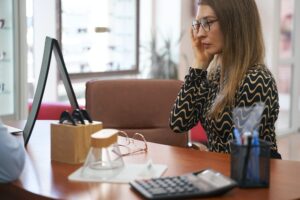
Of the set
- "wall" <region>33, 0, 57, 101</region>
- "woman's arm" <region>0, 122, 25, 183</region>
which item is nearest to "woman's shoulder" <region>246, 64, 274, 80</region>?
"woman's arm" <region>0, 122, 25, 183</region>

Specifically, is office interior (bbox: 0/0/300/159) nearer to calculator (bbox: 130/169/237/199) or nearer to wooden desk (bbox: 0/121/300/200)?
wooden desk (bbox: 0/121/300/200)

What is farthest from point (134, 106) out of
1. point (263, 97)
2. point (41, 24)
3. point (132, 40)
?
point (132, 40)

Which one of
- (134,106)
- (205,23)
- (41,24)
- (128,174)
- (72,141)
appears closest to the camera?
(128,174)

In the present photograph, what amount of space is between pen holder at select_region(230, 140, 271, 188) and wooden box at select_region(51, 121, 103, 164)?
1.52 feet

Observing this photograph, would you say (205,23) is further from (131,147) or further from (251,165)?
(251,165)

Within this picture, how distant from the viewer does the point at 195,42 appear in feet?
6.89

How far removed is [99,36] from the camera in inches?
197

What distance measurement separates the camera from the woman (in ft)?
5.92

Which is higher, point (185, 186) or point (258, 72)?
point (258, 72)

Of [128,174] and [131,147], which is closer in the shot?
[128,174]

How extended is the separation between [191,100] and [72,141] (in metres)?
0.78

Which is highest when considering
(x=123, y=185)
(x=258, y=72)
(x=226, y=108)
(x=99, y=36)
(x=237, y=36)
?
(x=99, y=36)

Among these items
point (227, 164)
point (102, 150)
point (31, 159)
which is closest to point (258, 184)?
point (227, 164)

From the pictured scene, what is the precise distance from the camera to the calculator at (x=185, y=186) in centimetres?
112
